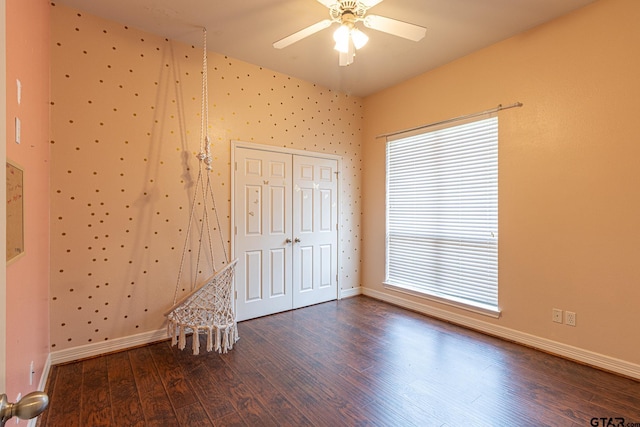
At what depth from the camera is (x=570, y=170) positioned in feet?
9.03

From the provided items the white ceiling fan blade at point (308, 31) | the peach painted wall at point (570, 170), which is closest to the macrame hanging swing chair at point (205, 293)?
the white ceiling fan blade at point (308, 31)

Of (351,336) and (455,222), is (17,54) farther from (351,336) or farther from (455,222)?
(455,222)

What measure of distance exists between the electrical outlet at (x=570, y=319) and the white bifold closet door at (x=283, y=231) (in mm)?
2647

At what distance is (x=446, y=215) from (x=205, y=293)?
2.80 m

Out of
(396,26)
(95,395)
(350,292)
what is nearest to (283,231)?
(350,292)

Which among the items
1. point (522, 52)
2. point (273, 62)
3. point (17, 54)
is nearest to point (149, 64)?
point (273, 62)

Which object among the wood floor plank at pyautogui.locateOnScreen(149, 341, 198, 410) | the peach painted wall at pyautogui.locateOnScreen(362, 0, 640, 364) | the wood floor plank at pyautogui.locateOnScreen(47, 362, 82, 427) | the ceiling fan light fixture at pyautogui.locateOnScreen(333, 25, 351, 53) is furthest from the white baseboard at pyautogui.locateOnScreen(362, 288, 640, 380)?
the wood floor plank at pyautogui.locateOnScreen(47, 362, 82, 427)

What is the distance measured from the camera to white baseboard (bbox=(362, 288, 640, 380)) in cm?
247

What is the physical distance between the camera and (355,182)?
476cm

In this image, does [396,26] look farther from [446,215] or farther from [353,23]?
[446,215]

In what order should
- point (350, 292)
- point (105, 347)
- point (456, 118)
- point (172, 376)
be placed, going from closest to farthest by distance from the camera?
1. point (172, 376)
2. point (105, 347)
3. point (456, 118)
4. point (350, 292)

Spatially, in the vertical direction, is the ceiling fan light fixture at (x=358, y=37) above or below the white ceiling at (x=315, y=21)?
below

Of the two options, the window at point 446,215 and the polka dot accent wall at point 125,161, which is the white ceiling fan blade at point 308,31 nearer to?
the polka dot accent wall at point 125,161

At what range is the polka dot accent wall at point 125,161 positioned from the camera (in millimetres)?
2674
